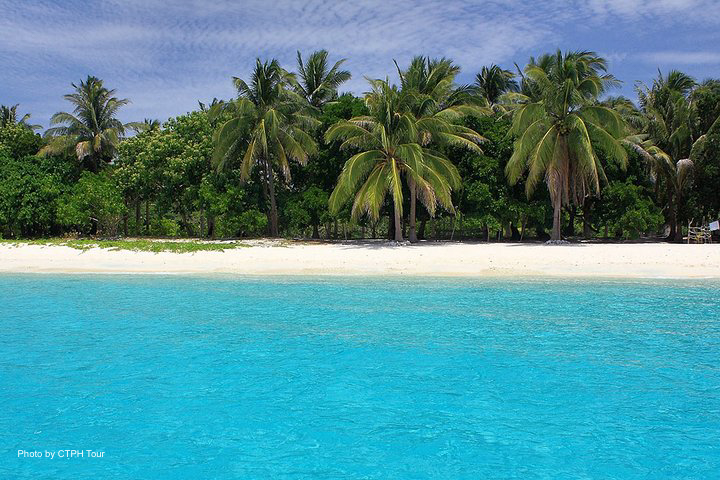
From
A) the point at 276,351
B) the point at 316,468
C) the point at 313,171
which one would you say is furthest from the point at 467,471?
the point at 313,171

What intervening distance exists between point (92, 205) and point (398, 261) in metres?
19.2

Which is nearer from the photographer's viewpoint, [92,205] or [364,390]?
[364,390]

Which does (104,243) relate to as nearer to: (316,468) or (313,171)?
(313,171)

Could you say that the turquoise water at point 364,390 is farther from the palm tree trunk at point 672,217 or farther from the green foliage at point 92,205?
the palm tree trunk at point 672,217

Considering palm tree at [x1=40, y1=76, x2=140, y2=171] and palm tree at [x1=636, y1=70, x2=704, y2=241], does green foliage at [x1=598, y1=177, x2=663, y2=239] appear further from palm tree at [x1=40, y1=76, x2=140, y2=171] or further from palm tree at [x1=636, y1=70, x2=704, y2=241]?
palm tree at [x1=40, y1=76, x2=140, y2=171]

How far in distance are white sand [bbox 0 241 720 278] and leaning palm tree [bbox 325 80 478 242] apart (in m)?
2.19

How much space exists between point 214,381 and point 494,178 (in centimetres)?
2211

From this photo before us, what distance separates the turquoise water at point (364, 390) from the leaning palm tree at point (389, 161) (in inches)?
472

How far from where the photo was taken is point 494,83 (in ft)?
137

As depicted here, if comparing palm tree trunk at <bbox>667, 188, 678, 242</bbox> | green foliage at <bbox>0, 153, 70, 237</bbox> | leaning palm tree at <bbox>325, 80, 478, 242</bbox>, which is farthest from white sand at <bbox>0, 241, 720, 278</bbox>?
palm tree trunk at <bbox>667, 188, 678, 242</bbox>

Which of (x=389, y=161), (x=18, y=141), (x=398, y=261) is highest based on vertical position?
(x=18, y=141)

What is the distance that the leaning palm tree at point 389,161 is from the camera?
23.1 meters

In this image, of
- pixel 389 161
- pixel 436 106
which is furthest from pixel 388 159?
pixel 436 106

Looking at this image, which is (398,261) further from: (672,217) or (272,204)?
(672,217)
